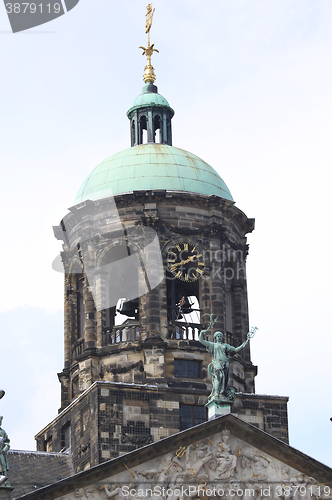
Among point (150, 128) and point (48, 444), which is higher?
point (150, 128)

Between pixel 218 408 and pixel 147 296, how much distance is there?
7204 millimetres

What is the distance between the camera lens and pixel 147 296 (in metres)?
54.7

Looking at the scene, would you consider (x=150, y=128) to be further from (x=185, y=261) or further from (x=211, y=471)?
(x=211, y=471)

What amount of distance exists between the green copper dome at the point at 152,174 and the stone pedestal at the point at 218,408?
1067 centimetres

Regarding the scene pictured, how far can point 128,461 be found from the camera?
47.4m

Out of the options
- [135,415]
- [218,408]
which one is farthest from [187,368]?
[218,408]

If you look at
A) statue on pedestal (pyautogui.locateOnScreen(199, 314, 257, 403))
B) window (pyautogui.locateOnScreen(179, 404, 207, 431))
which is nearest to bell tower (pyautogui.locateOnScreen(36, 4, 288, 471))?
window (pyautogui.locateOnScreen(179, 404, 207, 431))

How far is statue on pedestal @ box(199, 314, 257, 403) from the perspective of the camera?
162ft

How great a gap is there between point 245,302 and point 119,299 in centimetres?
507

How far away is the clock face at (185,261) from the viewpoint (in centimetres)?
5544

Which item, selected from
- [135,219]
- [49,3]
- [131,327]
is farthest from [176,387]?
[49,3]

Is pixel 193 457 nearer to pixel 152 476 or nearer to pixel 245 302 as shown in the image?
pixel 152 476

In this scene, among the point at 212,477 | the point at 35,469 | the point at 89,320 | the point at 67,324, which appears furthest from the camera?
the point at 67,324

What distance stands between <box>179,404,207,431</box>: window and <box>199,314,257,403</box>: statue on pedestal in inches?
121
